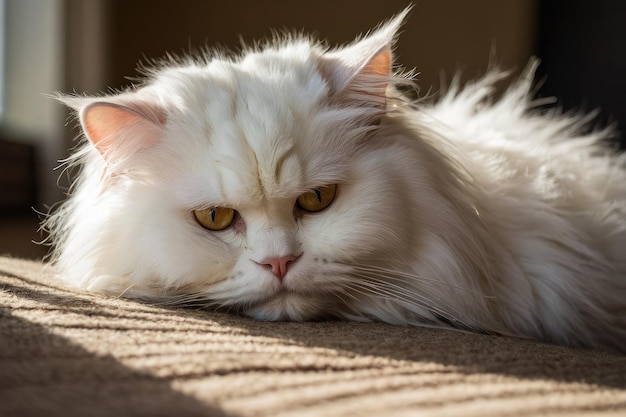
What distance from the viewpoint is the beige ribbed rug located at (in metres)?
0.71

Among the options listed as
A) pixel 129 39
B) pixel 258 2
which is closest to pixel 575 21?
pixel 258 2

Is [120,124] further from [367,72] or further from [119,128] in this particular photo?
[367,72]

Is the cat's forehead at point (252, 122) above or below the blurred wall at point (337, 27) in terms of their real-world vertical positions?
below

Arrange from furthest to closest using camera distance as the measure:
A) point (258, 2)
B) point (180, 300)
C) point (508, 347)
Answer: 1. point (258, 2)
2. point (180, 300)
3. point (508, 347)

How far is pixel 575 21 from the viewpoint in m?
3.92

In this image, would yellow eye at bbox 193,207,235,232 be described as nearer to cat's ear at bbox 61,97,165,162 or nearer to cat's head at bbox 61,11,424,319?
cat's head at bbox 61,11,424,319

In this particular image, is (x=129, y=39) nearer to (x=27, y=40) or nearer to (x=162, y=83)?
(x=27, y=40)

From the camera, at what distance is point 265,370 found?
2.73 ft

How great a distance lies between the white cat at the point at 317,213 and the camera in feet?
3.98

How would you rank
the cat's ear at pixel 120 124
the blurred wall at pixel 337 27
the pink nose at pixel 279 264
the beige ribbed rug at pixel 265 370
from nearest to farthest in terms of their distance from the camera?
the beige ribbed rug at pixel 265 370
the pink nose at pixel 279 264
the cat's ear at pixel 120 124
the blurred wall at pixel 337 27

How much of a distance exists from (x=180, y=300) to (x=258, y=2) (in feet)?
9.06

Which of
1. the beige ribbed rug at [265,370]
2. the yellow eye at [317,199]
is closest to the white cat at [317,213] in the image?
the yellow eye at [317,199]

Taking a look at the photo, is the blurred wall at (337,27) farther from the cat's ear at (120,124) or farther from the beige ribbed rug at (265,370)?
the beige ribbed rug at (265,370)

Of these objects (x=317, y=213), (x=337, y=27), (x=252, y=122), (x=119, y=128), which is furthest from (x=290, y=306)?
(x=337, y=27)
